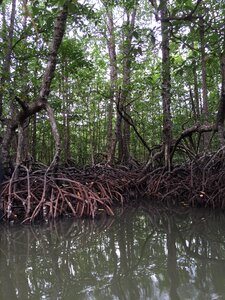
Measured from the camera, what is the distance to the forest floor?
4180mm

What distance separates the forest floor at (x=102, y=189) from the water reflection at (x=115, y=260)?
0.33 meters

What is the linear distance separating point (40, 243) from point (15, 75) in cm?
276

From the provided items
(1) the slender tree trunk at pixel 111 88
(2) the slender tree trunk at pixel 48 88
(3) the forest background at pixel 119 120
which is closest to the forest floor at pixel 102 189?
(3) the forest background at pixel 119 120

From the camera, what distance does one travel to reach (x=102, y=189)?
16.7 ft

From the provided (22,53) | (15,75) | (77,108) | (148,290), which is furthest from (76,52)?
(148,290)

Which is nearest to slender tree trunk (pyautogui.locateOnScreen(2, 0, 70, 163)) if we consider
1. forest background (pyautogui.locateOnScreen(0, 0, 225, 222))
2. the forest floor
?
forest background (pyautogui.locateOnScreen(0, 0, 225, 222))

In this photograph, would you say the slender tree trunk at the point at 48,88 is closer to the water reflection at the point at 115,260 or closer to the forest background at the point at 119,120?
the forest background at the point at 119,120

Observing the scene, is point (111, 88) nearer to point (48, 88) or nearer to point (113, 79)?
point (113, 79)

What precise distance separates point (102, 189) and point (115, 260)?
253 cm

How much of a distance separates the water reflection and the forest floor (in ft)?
1.10

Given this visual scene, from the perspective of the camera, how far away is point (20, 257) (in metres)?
2.69

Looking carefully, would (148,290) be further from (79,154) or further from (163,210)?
(79,154)

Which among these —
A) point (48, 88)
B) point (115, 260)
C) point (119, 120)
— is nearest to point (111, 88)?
point (119, 120)

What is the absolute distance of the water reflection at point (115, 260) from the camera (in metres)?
2.01
